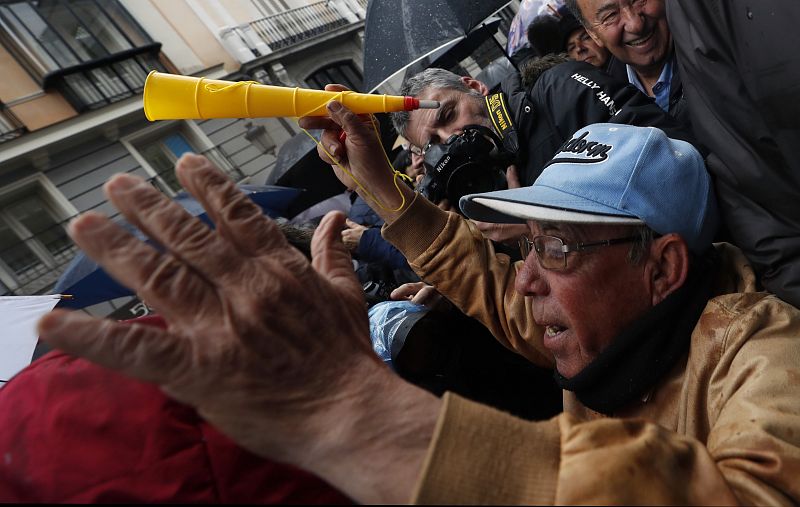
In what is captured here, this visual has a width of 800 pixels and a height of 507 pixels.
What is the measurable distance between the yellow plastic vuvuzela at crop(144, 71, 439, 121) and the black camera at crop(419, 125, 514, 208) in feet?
2.23

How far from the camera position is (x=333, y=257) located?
87 centimetres

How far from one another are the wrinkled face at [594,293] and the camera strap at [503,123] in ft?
3.01

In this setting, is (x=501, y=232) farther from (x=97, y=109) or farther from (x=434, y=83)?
(x=97, y=109)

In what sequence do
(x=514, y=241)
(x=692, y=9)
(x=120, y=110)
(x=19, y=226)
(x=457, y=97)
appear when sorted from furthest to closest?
1. (x=120, y=110)
2. (x=19, y=226)
3. (x=457, y=97)
4. (x=514, y=241)
5. (x=692, y=9)

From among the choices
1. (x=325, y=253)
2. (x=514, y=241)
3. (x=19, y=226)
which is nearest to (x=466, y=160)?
(x=514, y=241)

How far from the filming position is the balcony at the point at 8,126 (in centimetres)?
1026

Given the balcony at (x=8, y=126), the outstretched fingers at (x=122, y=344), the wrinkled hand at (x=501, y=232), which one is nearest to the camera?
the outstretched fingers at (x=122, y=344)

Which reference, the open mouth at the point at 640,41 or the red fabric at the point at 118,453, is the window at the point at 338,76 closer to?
the open mouth at the point at 640,41

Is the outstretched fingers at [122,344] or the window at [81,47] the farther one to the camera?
the window at [81,47]

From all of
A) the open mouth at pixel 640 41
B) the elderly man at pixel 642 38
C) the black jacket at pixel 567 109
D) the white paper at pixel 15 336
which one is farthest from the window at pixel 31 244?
the open mouth at pixel 640 41

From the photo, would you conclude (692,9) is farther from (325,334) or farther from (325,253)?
(325,334)

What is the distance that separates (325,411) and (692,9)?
1249 millimetres

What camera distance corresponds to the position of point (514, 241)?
7.36 feet

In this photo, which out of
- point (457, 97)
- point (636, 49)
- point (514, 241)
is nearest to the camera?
point (514, 241)
